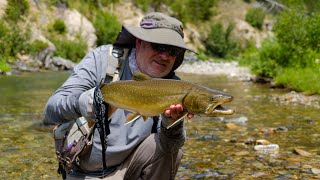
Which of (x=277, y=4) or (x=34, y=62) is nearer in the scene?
(x=34, y=62)

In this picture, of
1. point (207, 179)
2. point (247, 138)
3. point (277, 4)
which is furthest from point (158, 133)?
point (277, 4)

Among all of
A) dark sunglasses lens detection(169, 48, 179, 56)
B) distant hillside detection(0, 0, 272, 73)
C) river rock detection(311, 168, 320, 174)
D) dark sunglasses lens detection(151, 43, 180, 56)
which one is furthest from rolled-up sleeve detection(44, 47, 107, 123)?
distant hillside detection(0, 0, 272, 73)

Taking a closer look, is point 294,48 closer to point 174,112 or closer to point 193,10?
point 174,112

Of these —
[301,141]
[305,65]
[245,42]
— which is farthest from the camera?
[245,42]

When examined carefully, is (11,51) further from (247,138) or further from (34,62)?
(247,138)

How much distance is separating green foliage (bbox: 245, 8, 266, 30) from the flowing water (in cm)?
5881

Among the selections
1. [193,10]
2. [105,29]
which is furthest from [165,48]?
[193,10]

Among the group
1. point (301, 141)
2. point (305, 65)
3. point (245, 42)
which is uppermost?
point (301, 141)

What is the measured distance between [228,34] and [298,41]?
Result: 47.2 metres

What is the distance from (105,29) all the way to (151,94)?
140ft

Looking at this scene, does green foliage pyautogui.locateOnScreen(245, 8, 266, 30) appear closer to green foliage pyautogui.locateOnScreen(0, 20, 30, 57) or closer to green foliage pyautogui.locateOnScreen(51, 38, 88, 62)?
green foliage pyautogui.locateOnScreen(51, 38, 88, 62)

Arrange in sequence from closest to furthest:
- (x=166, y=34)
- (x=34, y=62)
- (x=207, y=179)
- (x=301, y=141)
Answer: (x=166, y=34), (x=207, y=179), (x=301, y=141), (x=34, y=62)

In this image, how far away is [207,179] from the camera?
15.3ft

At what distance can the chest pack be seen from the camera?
3.26m
